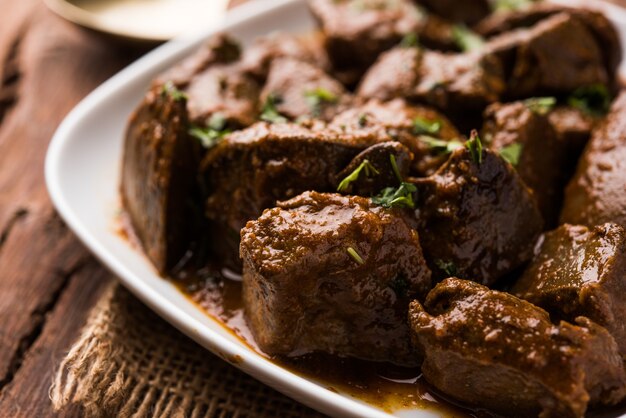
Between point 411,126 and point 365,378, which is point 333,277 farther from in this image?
point 411,126

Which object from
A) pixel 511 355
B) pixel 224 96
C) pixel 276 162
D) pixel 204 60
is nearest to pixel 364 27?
pixel 204 60

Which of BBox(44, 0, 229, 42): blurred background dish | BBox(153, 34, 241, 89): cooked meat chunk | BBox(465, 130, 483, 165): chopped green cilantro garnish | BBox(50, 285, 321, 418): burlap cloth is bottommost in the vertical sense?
BBox(50, 285, 321, 418): burlap cloth

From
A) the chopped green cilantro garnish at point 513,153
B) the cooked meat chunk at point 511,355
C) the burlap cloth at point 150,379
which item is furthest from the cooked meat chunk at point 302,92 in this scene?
the cooked meat chunk at point 511,355

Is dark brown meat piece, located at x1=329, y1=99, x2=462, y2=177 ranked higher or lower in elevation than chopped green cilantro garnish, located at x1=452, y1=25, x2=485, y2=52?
higher

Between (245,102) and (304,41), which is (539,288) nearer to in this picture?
(245,102)

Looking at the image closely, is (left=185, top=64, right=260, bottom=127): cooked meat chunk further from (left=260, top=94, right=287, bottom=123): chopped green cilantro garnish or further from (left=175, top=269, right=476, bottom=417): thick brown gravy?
(left=175, top=269, right=476, bottom=417): thick brown gravy

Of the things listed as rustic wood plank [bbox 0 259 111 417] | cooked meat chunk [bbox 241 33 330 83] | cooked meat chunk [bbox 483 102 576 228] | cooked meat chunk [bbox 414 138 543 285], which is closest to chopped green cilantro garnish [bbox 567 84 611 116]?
cooked meat chunk [bbox 483 102 576 228]

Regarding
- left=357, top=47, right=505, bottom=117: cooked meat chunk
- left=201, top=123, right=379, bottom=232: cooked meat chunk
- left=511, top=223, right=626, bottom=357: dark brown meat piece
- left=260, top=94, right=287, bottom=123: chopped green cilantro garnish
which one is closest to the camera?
left=511, top=223, right=626, bottom=357: dark brown meat piece
